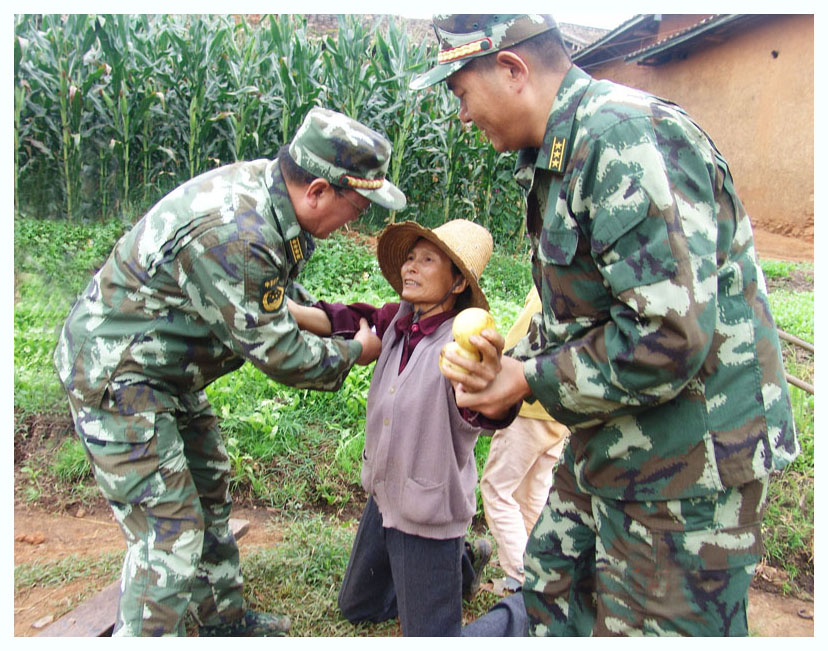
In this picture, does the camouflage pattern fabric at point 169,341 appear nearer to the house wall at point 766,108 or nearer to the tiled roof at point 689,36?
the house wall at point 766,108

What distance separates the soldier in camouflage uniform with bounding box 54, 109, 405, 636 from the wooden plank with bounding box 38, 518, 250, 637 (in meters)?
0.49

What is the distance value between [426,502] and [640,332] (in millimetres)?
1139

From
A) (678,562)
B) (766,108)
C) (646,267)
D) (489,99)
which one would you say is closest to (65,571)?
(678,562)

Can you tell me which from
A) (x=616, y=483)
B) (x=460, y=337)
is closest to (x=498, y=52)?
(x=460, y=337)

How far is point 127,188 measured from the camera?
7.89 m

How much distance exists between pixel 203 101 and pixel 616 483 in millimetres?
7477

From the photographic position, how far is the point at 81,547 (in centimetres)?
353

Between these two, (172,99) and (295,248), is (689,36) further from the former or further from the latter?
(295,248)

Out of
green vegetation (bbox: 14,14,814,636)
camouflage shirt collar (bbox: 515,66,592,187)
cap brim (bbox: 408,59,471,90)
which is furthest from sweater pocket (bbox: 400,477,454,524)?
green vegetation (bbox: 14,14,814,636)

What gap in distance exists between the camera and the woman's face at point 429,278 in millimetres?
2466

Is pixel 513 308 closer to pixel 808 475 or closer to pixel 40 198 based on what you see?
pixel 808 475

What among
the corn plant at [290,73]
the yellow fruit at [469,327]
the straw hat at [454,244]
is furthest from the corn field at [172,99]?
the yellow fruit at [469,327]

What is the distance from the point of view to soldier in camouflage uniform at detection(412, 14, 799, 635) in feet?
4.70

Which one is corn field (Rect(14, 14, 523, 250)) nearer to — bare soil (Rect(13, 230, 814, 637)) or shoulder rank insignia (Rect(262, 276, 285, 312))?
bare soil (Rect(13, 230, 814, 637))
